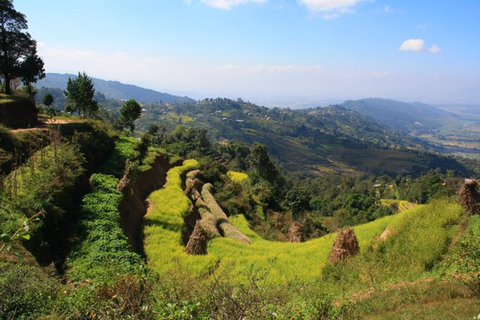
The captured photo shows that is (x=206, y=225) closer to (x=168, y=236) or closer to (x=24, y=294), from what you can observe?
(x=168, y=236)

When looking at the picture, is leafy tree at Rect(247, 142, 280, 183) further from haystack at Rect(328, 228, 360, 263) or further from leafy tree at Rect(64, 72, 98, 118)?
haystack at Rect(328, 228, 360, 263)

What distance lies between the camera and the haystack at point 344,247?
12352 millimetres

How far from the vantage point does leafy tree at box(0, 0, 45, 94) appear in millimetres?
22906

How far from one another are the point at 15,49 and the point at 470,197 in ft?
106

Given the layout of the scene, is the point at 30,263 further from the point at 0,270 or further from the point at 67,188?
A: the point at 67,188

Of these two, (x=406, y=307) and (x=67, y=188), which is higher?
(x=67, y=188)

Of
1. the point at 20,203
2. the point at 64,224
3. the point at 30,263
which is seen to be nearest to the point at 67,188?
the point at 64,224

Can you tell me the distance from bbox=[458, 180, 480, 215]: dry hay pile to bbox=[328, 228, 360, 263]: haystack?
4.89 metres

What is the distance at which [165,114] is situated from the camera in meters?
197

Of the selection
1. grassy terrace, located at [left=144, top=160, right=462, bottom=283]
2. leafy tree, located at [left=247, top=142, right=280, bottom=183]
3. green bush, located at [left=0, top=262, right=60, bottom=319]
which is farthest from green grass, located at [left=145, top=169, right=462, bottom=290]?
leafy tree, located at [left=247, top=142, right=280, bottom=183]

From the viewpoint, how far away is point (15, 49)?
2405cm

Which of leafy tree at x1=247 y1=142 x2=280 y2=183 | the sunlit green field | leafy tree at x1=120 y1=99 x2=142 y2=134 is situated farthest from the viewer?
leafy tree at x1=247 y1=142 x2=280 y2=183

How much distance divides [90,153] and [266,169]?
3301cm

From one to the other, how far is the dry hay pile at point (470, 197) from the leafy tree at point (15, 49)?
31.4 m
